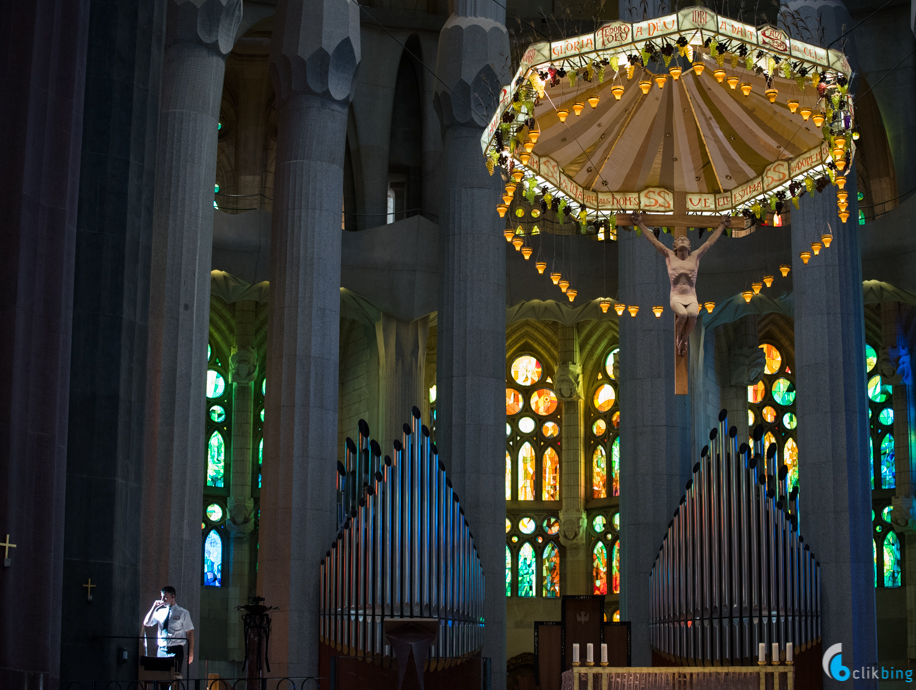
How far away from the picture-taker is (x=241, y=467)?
1197 inches

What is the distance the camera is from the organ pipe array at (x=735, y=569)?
19.4 metres

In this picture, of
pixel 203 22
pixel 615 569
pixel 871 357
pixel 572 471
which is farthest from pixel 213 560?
pixel 871 357

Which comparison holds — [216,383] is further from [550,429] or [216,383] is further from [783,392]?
[783,392]

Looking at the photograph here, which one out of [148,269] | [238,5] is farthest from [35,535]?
[238,5]

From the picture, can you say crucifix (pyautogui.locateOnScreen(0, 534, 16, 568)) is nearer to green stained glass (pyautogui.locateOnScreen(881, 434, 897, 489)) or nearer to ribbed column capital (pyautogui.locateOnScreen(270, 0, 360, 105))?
ribbed column capital (pyautogui.locateOnScreen(270, 0, 360, 105))

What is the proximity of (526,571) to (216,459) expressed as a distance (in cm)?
796

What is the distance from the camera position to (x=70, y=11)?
1096cm

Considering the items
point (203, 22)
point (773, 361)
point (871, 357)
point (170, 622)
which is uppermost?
point (203, 22)

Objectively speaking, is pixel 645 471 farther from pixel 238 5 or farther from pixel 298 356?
pixel 238 5

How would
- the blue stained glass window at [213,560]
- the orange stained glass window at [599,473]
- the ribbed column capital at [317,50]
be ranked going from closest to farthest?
the ribbed column capital at [317,50] → the blue stained glass window at [213,560] → the orange stained glass window at [599,473]

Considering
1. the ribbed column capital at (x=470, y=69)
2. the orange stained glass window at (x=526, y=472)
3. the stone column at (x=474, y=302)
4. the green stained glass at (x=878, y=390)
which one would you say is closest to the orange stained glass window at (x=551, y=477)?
the orange stained glass window at (x=526, y=472)

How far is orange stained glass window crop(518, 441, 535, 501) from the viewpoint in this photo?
33.3 m

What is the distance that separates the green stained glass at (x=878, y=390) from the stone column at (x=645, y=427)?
9.64m

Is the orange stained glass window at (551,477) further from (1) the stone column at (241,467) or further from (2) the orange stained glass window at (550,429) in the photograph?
(1) the stone column at (241,467)
